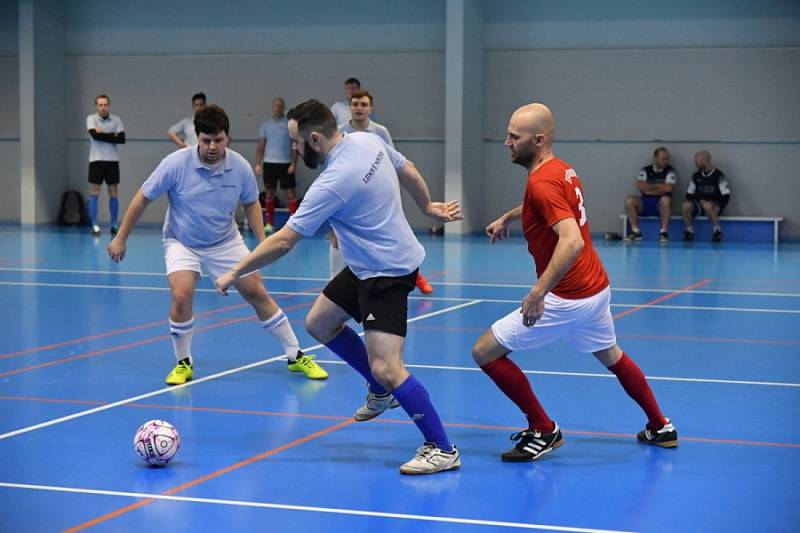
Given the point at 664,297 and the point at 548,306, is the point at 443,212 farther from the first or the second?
the point at 664,297

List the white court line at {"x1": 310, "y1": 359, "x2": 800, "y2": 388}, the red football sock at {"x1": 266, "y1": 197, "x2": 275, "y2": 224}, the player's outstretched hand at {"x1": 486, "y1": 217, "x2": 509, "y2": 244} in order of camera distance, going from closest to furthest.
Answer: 1. the player's outstretched hand at {"x1": 486, "y1": 217, "x2": 509, "y2": 244}
2. the white court line at {"x1": 310, "y1": 359, "x2": 800, "y2": 388}
3. the red football sock at {"x1": 266, "y1": 197, "x2": 275, "y2": 224}

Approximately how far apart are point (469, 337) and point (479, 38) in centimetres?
1451

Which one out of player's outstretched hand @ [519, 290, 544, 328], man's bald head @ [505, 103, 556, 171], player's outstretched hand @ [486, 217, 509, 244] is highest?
man's bald head @ [505, 103, 556, 171]

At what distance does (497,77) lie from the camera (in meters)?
24.2

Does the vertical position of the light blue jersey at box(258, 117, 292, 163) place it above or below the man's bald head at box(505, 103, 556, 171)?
above

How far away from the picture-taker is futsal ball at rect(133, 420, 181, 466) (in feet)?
19.2

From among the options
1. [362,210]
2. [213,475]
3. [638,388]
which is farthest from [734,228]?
[213,475]

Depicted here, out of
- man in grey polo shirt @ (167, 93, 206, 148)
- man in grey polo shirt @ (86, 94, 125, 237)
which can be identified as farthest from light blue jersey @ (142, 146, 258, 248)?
man in grey polo shirt @ (86, 94, 125, 237)

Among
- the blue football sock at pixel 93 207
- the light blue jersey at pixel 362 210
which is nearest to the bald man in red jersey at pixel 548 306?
the light blue jersey at pixel 362 210

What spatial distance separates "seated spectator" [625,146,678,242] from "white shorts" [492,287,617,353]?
16280mm

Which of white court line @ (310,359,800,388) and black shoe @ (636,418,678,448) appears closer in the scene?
black shoe @ (636,418,678,448)

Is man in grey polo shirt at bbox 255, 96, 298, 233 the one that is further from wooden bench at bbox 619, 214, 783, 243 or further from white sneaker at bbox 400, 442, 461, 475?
white sneaker at bbox 400, 442, 461, 475

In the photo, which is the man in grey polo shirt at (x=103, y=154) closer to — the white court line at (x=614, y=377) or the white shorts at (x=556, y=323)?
the white court line at (x=614, y=377)

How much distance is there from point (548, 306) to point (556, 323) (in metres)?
0.10
